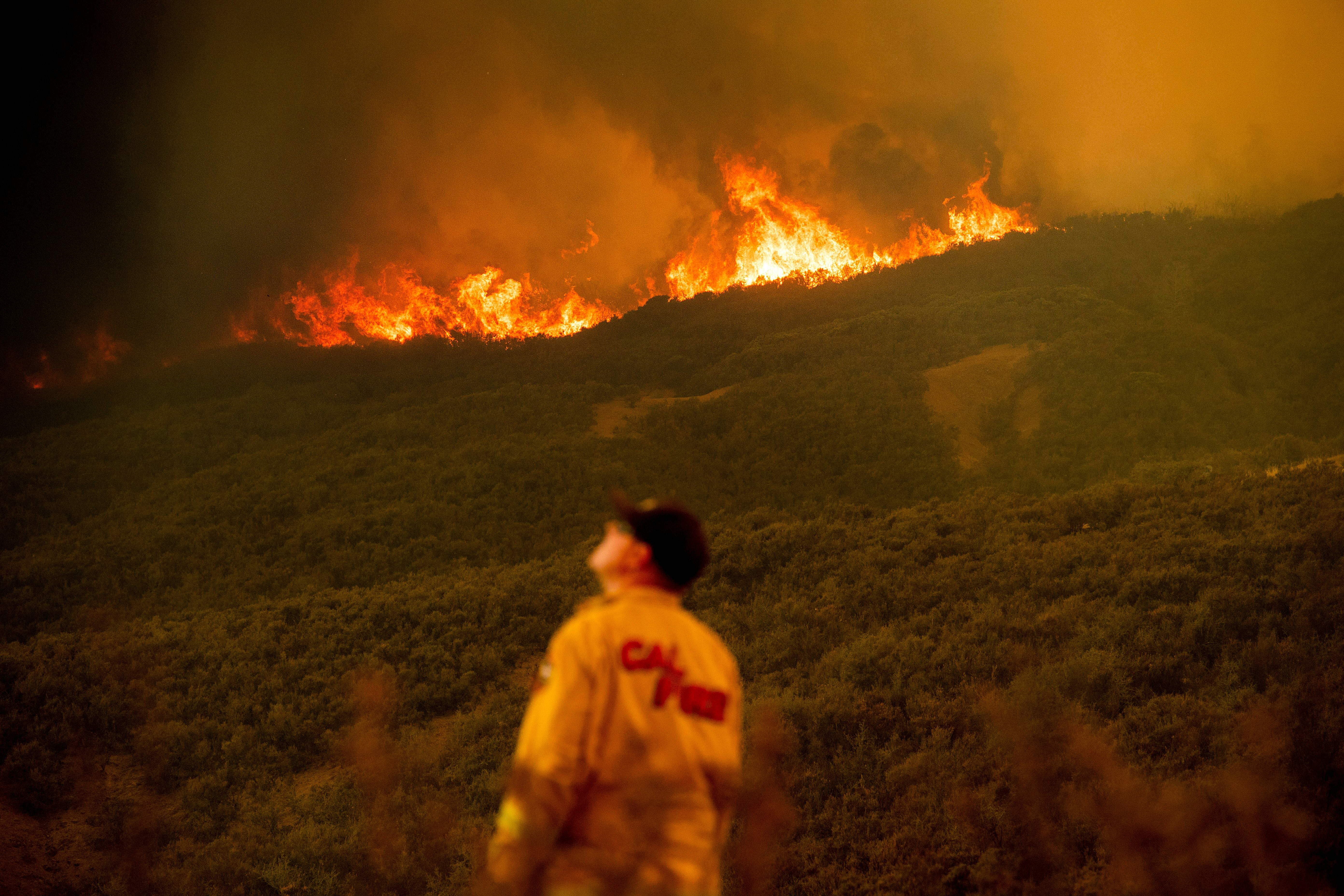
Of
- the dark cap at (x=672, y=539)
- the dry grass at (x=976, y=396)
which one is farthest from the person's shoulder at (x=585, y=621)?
the dry grass at (x=976, y=396)

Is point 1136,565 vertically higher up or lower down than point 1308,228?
lower down

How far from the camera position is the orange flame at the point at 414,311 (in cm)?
5112

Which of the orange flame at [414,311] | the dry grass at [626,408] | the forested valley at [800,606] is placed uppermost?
the orange flame at [414,311]

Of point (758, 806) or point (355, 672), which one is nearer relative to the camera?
point (758, 806)

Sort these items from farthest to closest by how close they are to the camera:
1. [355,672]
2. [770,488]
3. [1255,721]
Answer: [770,488]
[355,672]
[1255,721]

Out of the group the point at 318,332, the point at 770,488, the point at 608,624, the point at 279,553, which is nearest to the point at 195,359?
the point at 318,332

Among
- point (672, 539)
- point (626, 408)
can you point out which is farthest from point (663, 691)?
point (626, 408)

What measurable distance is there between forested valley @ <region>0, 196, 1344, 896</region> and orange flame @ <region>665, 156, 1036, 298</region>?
1976 centimetres

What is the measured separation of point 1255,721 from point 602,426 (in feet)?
79.4

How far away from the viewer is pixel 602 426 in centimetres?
2933

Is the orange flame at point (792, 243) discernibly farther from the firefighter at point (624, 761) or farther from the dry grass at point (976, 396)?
the firefighter at point (624, 761)

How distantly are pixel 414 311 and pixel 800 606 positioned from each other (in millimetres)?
44616

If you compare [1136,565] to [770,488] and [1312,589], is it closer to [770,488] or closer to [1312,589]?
[1312,589]

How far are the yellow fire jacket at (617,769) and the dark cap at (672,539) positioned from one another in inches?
4.9
